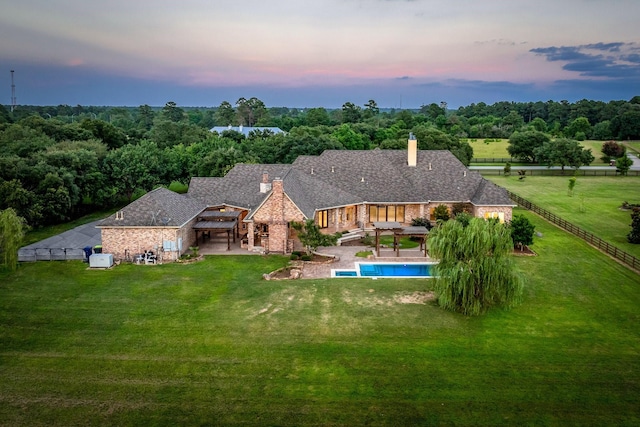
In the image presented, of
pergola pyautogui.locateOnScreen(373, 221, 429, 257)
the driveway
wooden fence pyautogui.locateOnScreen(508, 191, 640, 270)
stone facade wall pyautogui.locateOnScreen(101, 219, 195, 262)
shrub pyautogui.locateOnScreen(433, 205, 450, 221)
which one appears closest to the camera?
wooden fence pyautogui.locateOnScreen(508, 191, 640, 270)

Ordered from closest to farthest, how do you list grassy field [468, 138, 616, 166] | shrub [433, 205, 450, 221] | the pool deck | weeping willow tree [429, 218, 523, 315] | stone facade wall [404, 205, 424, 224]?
weeping willow tree [429, 218, 523, 315] < the pool deck < shrub [433, 205, 450, 221] < stone facade wall [404, 205, 424, 224] < grassy field [468, 138, 616, 166]

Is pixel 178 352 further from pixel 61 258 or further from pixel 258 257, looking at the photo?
pixel 61 258

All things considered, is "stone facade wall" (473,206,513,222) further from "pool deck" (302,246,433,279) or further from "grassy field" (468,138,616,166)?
"grassy field" (468,138,616,166)

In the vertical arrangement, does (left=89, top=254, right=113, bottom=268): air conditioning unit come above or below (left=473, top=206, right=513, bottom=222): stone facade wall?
below

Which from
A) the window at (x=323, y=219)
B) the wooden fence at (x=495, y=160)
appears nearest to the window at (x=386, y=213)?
the window at (x=323, y=219)

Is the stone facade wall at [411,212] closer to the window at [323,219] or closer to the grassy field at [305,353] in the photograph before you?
the window at [323,219]

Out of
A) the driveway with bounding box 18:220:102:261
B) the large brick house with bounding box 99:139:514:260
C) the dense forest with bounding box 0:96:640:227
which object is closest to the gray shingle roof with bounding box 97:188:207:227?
the large brick house with bounding box 99:139:514:260

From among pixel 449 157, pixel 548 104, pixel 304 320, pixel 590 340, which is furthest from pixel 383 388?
pixel 548 104

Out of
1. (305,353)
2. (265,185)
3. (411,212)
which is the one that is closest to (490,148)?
(411,212)
